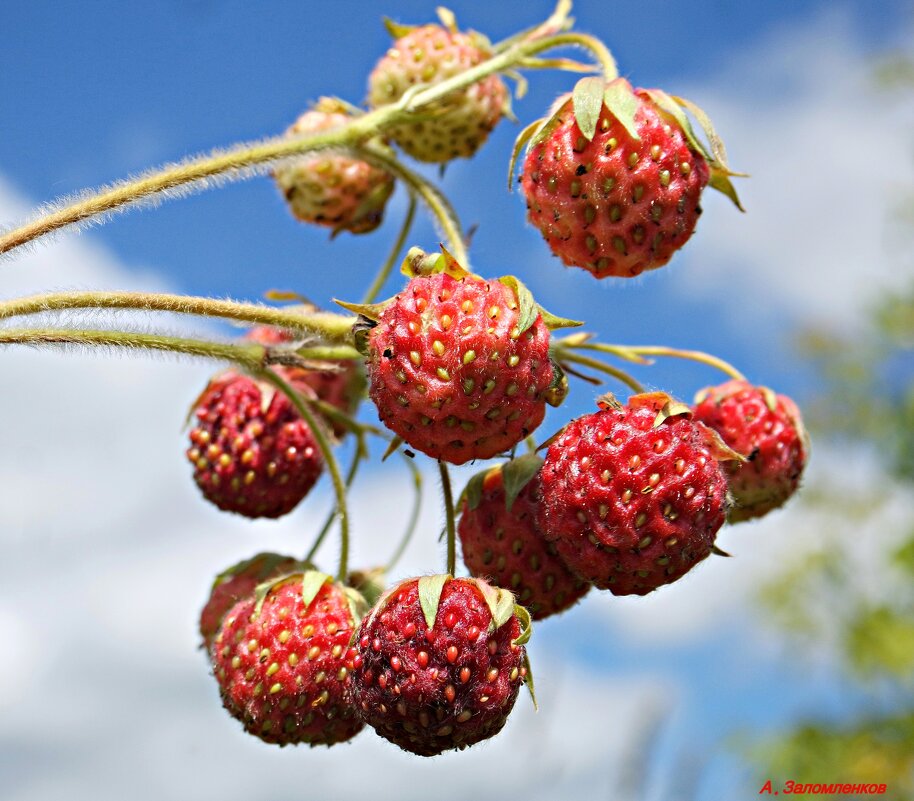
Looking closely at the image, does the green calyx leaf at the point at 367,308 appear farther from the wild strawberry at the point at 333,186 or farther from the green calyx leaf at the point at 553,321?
the wild strawberry at the point at 333,186

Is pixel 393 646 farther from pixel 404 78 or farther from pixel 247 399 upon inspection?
pixel 404 78

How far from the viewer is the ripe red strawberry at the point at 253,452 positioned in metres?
2.53

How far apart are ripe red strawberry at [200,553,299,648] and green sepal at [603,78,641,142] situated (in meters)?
1.13

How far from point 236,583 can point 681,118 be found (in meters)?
1.34

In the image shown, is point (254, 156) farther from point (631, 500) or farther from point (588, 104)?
point (631, 500)

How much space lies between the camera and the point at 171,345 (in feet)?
5.99

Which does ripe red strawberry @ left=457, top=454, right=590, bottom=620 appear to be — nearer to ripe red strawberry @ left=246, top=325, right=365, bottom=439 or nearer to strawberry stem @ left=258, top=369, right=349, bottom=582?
strawberry stem @ left=258, top=369, right=349, bottom=582

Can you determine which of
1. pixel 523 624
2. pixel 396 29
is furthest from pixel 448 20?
pixel 523 624

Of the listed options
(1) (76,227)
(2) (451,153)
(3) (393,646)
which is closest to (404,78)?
(2) (451,153)

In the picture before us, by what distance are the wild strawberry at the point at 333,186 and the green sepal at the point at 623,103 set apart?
865 mm

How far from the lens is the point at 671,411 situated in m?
1.98

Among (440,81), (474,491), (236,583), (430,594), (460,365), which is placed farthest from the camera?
(440,81)

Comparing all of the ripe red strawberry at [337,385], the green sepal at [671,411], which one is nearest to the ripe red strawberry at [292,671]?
the ripe red strawberry at [337,385]

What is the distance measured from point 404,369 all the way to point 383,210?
1266 millimetres
